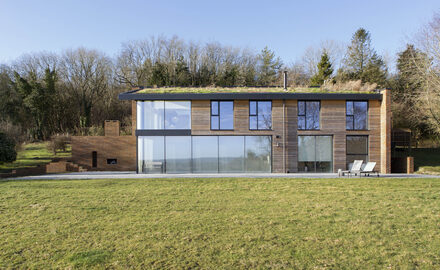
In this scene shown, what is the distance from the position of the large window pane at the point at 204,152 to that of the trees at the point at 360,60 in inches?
760

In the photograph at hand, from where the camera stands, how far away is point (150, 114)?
17.2m

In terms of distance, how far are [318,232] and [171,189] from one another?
6229mm

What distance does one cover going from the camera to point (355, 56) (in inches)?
1260

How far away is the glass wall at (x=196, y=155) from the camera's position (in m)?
17.1

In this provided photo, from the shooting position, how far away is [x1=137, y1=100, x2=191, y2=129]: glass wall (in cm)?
1712

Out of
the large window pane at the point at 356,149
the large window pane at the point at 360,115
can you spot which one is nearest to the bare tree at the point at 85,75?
the large window pane at the point at 360,115

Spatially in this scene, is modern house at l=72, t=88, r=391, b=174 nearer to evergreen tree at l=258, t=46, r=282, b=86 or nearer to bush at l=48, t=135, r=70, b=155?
bush at l=48, t=135, r=70, b=155

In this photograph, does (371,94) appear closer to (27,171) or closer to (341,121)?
(341,121)

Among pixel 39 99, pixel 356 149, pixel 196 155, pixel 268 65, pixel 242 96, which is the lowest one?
pixel 196 155

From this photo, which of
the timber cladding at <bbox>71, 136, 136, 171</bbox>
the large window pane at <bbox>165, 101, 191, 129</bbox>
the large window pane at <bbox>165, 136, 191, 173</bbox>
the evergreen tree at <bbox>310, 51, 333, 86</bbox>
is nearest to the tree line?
the evergreen tree at <bbox>310, 51, 333, 86</bbox>

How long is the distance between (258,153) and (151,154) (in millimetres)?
6158

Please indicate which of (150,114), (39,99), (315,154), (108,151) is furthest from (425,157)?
(39,99)

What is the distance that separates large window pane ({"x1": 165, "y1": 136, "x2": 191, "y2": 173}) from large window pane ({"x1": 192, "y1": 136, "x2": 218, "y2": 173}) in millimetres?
364

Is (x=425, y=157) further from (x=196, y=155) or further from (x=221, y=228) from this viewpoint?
(x=221, y=228)
